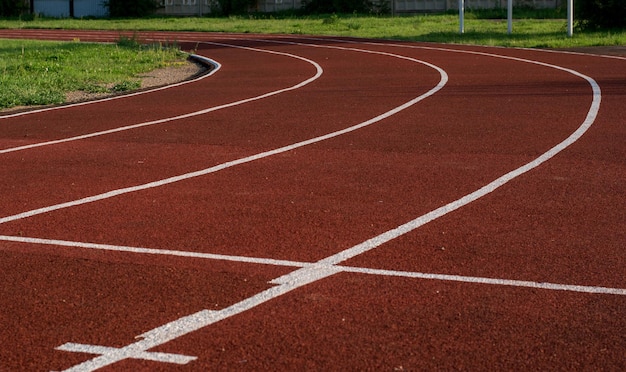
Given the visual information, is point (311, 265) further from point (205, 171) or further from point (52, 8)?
point (52, 8)

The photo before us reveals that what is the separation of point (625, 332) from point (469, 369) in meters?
0.98

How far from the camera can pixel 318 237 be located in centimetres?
749

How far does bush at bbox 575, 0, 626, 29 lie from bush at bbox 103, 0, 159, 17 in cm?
3285

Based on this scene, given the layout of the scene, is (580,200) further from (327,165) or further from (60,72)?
(60,72)

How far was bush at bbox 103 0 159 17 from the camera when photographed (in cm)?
6059

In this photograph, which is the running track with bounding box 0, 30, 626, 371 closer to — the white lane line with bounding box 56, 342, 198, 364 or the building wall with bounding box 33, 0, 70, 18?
the white lane line with bounding box 56, 342, 198, 364

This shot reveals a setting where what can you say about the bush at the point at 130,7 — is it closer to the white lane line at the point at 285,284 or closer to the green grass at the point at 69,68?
the green grass at the point at 69,68

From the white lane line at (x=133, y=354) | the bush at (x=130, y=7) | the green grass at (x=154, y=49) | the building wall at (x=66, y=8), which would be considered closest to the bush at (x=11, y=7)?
the building wall at (x=66, y=8)

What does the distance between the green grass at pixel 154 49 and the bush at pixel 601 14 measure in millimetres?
853

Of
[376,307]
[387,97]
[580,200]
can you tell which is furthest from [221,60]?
[376,307]

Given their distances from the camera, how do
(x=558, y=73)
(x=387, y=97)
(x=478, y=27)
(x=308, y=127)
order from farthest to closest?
1. (x=478, y=27)
2. (x=558, y=73)
3. (x=387, y=97)
4. (x=308, y=127)

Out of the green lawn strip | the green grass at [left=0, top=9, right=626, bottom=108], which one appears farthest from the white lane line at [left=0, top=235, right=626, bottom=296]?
the green lawn strip

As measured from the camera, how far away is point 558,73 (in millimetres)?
19766

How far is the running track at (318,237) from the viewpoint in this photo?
5254 mm
